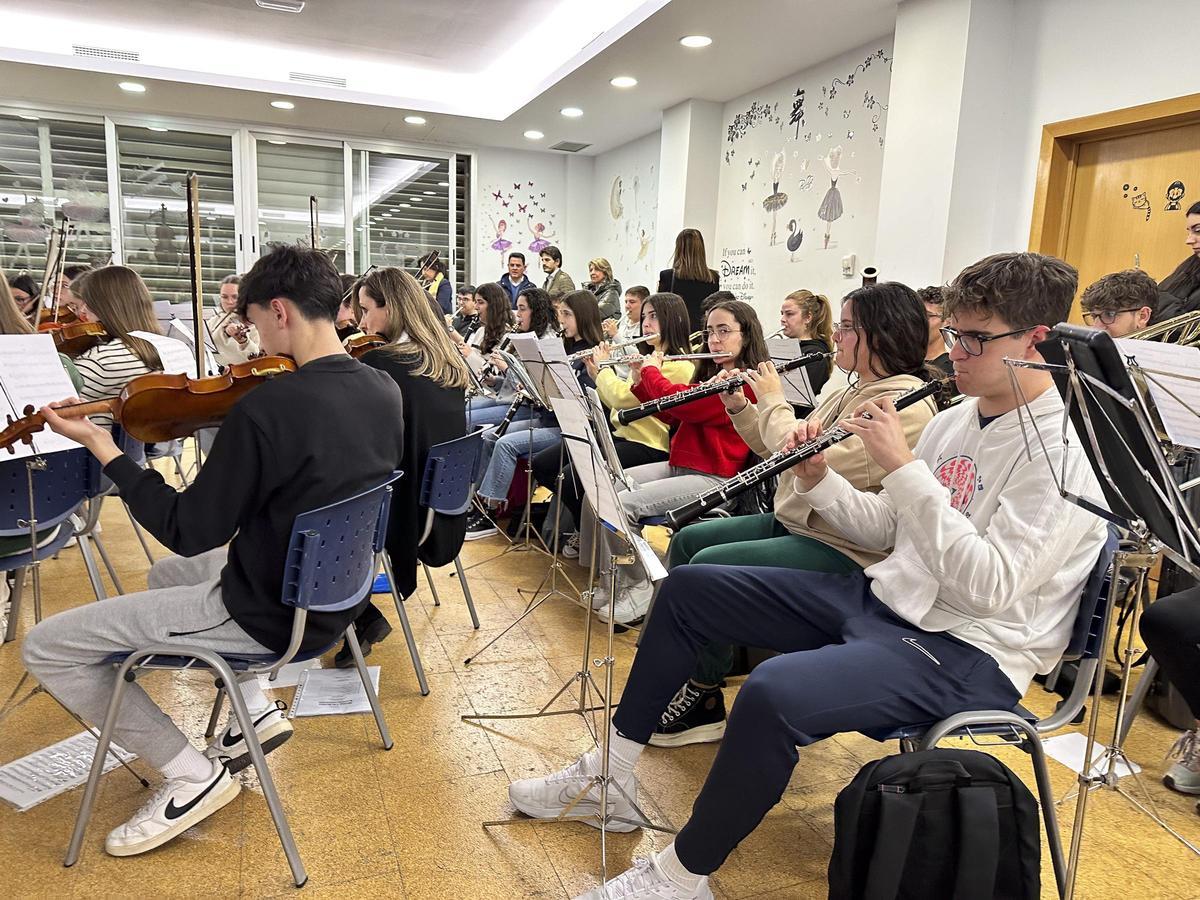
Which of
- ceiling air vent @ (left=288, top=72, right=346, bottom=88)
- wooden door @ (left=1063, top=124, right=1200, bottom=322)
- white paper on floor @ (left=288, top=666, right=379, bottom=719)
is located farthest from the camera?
ceiling air vent @ (left=288, top=72, right=346, bottom=88)

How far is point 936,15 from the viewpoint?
397cm

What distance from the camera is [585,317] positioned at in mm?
3932

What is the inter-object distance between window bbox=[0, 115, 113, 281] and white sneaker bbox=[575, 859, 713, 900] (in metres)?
7.79

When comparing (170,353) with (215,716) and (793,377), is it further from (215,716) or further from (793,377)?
(793,377)

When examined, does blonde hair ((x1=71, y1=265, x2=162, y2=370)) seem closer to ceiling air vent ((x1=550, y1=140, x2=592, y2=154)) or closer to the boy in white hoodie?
the boy in white hoodie

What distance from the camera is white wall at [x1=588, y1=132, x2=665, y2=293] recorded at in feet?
24.6

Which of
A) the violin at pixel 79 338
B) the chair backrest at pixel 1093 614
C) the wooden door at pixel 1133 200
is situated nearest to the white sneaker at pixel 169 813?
the chair backrest at pixel 1093 614

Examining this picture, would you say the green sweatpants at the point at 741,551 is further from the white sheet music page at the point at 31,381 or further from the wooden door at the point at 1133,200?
the wooden door at the point at 1133,200

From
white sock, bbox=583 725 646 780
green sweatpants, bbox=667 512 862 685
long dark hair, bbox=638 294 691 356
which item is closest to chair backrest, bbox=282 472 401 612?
white sock, bbox=583 725 646 780

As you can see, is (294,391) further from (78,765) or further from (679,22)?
(679,22)

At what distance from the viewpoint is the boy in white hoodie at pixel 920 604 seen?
1273mm

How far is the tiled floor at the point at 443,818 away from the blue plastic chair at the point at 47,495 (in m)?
0.42

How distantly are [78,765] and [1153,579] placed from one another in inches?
141

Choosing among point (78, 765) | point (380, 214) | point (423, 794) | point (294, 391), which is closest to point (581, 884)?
point (423, 794)
